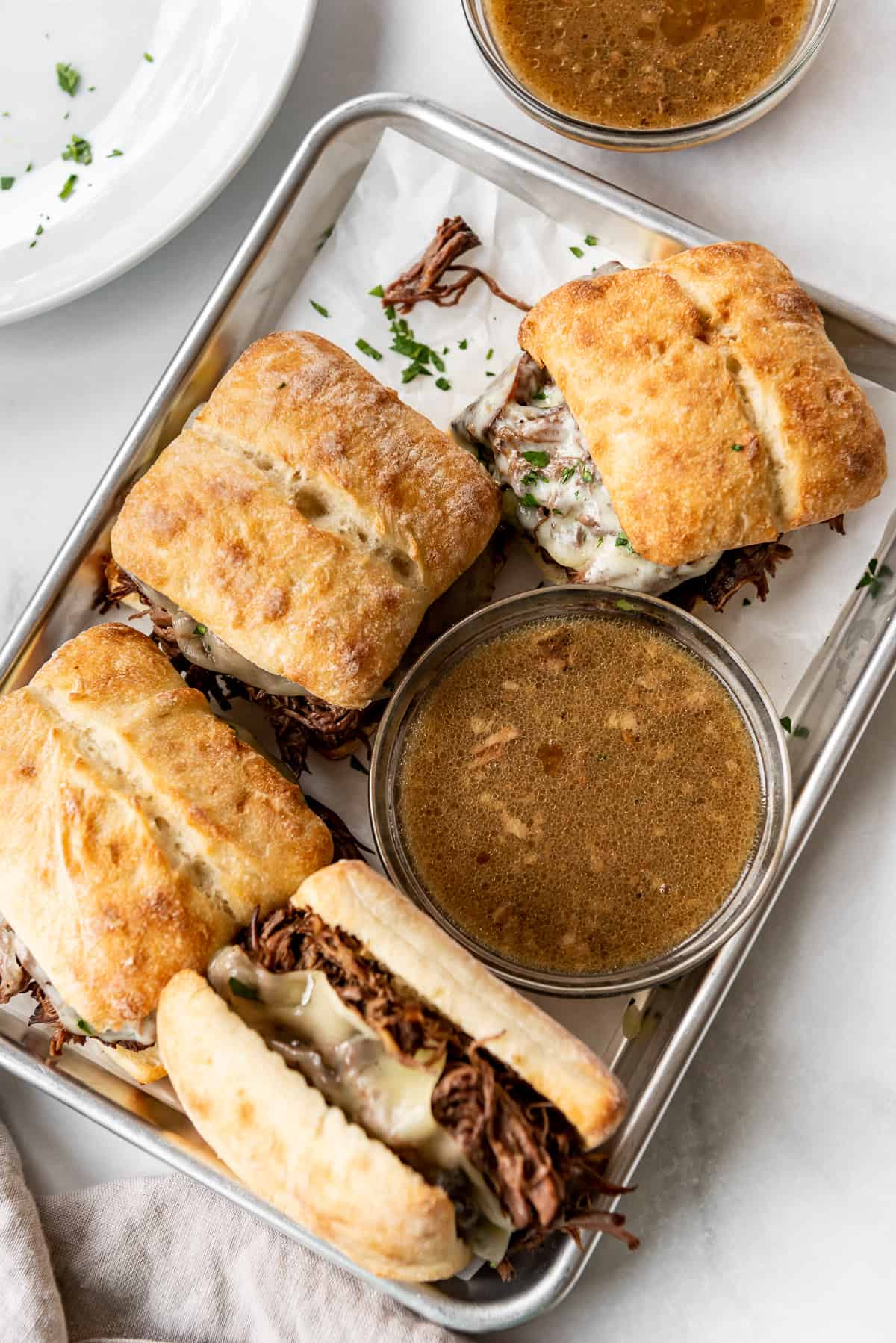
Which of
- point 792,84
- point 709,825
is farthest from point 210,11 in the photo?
point 709,825

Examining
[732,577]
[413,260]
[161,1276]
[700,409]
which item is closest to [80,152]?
[413,260]

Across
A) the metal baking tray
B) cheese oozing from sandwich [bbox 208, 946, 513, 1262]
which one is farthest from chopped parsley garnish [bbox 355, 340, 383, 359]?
cheese oozing from sandwich [bbox 208, 946, 513, 1262]

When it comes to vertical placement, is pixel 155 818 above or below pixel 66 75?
below

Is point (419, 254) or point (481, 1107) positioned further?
point (419, 254)

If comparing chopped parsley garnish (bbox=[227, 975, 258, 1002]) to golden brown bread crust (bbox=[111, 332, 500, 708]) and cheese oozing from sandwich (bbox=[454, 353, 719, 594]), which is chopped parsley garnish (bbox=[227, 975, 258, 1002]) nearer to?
golden brown bread crust (bbox=[111, 332, 500, 708])

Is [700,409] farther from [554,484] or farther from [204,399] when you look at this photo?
[204,399]

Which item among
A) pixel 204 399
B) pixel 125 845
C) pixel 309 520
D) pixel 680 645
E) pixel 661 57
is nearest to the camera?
pixel 125 845

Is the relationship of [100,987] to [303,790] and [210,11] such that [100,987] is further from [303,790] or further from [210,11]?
[210,11]

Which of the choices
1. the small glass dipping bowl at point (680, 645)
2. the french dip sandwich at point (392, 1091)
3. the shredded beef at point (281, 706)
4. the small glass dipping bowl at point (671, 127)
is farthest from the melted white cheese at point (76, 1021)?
the small glass dipping bowl at point (671, 127)
